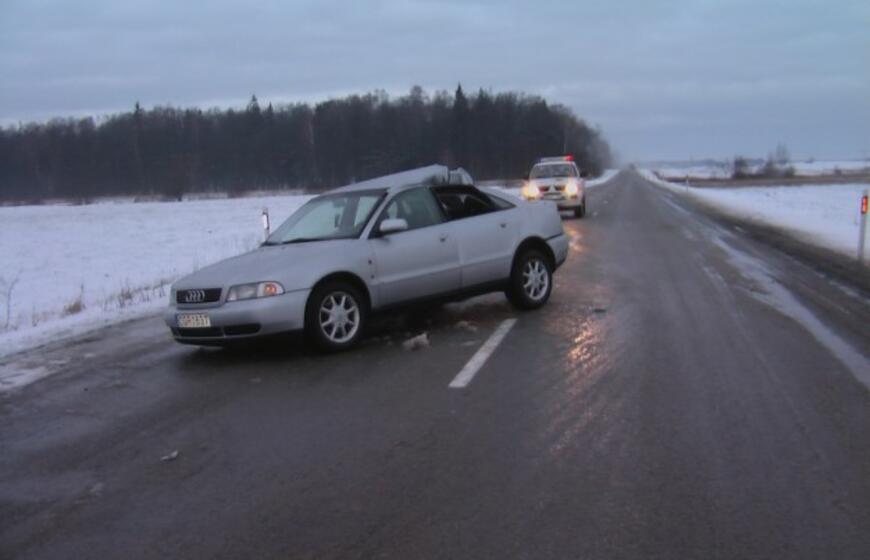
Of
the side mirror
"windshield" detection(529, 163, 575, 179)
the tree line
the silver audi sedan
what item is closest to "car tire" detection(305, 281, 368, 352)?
the silver audi sedan

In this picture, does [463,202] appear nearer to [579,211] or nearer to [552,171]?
[552,171]

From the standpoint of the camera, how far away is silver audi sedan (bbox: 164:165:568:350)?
22.0ft

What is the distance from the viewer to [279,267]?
269 inches

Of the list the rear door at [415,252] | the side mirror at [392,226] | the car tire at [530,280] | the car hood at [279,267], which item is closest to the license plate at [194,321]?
the car hood at [279,267]

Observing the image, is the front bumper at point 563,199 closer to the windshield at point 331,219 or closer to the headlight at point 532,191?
the headlight at point 532,191

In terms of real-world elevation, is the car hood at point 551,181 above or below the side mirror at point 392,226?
above

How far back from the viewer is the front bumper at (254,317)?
6578 mm

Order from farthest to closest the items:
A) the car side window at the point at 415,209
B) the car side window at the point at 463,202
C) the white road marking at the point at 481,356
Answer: the car side window at the point at 463,202 < the car side window at the point at 415,209 < the white road marking at the point at 481,356

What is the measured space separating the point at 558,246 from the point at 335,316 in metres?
3.51

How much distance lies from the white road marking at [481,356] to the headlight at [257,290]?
186 cm

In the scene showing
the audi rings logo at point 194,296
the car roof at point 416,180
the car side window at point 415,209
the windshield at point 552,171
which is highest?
the windshield at point 552,171

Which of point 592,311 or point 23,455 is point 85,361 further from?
point 592,311

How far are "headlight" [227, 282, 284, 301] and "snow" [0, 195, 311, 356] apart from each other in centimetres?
306

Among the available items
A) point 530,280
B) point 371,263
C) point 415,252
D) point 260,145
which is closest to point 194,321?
point 371,263
